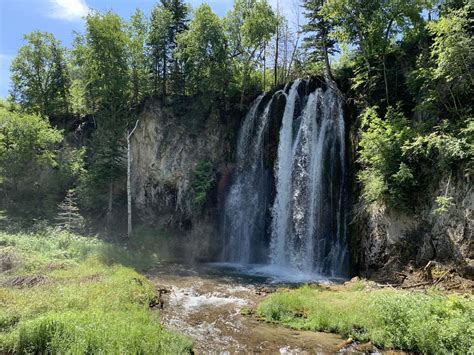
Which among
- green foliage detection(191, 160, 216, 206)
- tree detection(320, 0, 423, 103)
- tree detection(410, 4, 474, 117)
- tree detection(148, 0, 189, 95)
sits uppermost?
tree detection(148, 0, 189, 95)

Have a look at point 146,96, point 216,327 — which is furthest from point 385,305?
point 146,96

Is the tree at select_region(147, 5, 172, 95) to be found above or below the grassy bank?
above

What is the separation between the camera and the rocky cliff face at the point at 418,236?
14.6m

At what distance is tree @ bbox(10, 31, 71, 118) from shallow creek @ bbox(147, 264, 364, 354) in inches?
1133

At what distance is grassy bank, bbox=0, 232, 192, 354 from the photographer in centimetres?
901

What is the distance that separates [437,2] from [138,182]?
25680 mm

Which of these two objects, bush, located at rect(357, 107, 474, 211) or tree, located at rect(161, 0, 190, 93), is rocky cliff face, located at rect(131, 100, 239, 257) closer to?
tree, located at rect(161, 0, 190, 93)

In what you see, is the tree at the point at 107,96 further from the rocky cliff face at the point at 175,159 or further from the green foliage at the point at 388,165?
the green foliage at the point at 388,165

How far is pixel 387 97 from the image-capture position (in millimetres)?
20656

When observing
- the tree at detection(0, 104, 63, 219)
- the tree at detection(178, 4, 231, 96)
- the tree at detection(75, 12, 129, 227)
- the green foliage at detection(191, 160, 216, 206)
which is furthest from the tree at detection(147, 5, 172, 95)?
the tree at detection(0, 104, 63, 219)

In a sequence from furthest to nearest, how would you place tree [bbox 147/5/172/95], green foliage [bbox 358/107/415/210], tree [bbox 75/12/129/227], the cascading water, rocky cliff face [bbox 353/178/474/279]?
tree [bbox 147/5/172/95], tree [bbox 75/12/129/227], the cascading water, green foliage [bbox 358/107/415/210], rocky cliff face [bbox 353/178/474/279]

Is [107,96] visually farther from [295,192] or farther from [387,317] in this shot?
[387,317]

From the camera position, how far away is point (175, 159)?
30547mm

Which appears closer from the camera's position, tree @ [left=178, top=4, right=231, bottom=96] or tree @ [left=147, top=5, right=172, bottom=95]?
tree @ [left=178, top=4, right=231, bottom=96]
